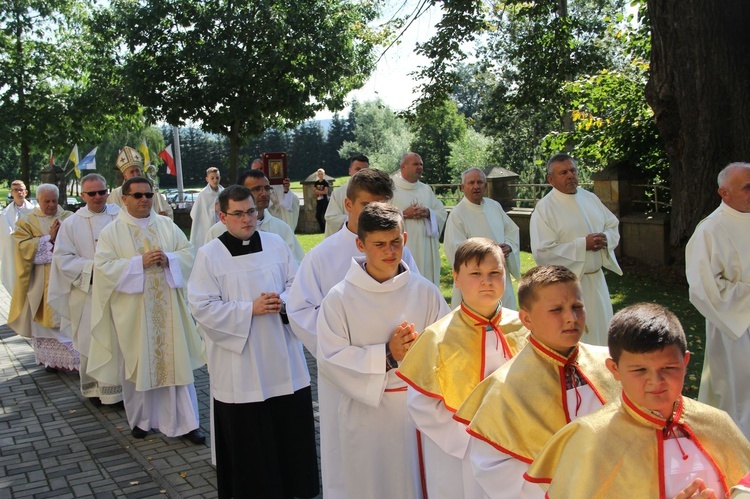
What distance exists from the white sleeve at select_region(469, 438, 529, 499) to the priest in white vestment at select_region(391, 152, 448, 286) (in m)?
6.51

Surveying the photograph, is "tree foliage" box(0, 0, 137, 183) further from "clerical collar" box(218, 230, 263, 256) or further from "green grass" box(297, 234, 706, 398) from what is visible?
"clerical collar" box(218, 230, 263, 256)

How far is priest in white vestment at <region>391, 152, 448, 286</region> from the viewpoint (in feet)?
31.6

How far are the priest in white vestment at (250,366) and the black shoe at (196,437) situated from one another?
132cm

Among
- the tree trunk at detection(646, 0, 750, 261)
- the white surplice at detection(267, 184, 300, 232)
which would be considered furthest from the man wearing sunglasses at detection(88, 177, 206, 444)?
the tree trunk at detection(646, 0, 750, 261)

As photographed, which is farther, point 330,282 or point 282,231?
point 282,231

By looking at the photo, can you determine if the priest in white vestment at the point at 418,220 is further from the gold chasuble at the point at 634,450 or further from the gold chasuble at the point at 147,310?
the gold chasuble at the point at 634,450

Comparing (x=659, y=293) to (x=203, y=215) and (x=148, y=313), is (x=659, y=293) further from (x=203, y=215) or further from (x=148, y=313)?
(x=148, y=313)

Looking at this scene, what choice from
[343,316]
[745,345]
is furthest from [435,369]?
[745,345]

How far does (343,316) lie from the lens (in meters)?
4.09

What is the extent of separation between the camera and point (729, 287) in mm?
5715

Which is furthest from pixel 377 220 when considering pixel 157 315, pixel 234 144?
pixel 234 144

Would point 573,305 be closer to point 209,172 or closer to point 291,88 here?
point 209,172

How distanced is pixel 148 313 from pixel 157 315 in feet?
0.25

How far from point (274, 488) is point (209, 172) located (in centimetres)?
824
